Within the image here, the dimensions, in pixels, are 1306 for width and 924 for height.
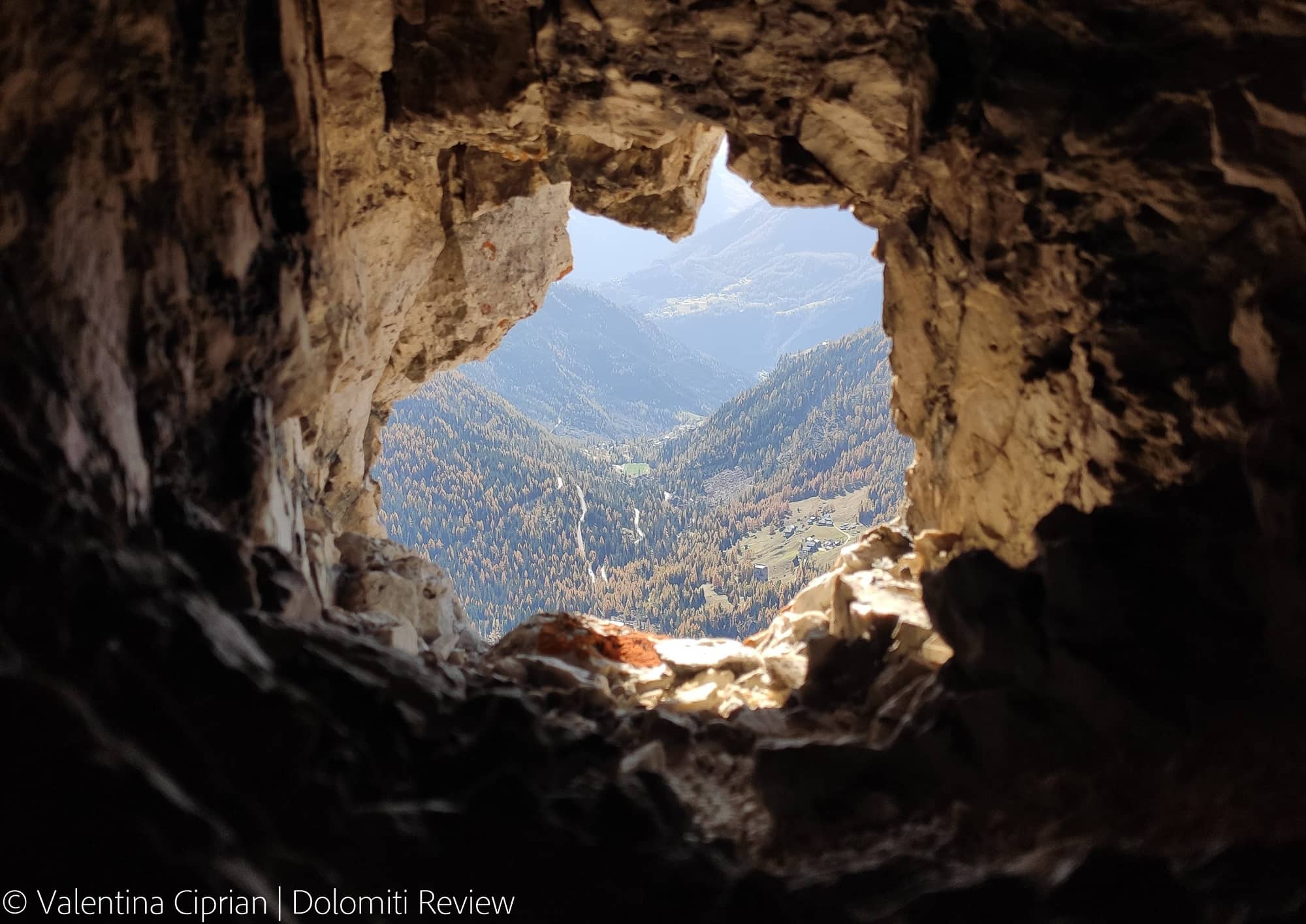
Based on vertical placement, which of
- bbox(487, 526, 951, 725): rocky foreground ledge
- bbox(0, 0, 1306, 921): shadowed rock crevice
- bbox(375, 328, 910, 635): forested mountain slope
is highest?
bbox(0, 0, 1306, 921): shadowed rock crevice

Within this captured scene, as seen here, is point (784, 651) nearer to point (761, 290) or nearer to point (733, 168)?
point (733, 168)

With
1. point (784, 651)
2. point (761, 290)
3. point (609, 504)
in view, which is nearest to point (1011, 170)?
point (784, 651)

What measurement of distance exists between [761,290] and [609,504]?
66744mm

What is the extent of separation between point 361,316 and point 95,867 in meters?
6.87

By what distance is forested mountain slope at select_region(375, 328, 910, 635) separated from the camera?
101 feet

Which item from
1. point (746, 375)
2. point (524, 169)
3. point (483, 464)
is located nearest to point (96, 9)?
point (524, 169)

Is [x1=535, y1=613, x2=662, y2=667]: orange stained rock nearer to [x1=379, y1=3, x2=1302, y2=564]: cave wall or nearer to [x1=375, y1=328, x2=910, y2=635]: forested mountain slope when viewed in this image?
[x1=379, y1=3, x2=1302, y2=564]: cave wall

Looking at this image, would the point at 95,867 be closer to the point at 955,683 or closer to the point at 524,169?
the point at 955,683

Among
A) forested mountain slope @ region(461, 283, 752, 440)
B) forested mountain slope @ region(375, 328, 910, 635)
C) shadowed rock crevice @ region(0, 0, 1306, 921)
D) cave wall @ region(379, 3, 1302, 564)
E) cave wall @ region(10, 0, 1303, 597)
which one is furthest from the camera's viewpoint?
forested mountain slope @ region(461, 283, 752, 440)

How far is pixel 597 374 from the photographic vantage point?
72938 millimetres

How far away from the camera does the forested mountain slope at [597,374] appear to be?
65.2 m

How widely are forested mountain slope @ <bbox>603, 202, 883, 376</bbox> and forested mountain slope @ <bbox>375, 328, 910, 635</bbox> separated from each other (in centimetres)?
4208

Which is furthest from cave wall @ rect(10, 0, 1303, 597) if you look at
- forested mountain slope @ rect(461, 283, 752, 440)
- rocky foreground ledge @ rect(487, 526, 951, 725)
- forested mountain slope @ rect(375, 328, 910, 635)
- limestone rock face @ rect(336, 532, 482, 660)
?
forested mountain slope @ rect(461, 283, 752, 440)

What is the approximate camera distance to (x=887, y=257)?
8.68m
